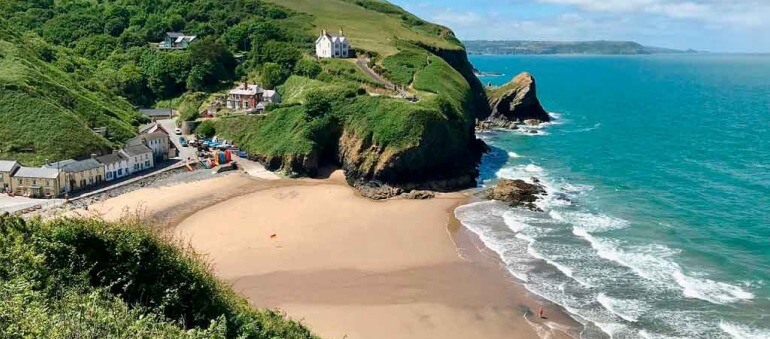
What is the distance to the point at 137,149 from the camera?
57.8m

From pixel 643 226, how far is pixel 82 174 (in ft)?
Answer: 150

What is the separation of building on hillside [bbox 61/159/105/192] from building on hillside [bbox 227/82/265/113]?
24.9 meters

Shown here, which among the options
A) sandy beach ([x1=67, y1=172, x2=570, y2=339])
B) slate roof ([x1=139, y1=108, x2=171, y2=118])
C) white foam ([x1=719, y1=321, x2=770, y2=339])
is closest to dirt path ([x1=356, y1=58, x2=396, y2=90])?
sandy beach ([x1=67, y1=172, x2=570, y2=339])

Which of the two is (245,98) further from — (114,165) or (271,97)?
(114,165)

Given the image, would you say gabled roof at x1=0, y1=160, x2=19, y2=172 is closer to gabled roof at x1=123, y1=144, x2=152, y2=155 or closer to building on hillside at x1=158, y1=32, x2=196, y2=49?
gabled roof at x1=123, y1=144, x2=152, y2=155

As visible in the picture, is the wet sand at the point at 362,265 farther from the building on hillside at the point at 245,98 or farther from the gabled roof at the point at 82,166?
the building on hillside at the point at 245,98

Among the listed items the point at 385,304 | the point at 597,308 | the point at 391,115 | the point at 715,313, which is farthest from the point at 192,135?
the point at 715,313

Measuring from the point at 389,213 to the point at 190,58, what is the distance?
52.8m

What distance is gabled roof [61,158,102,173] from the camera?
4957 centimetres

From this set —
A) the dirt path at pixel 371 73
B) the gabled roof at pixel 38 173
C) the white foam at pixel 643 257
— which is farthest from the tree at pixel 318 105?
the white foam at pixel 643 257

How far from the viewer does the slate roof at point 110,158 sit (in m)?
53.3

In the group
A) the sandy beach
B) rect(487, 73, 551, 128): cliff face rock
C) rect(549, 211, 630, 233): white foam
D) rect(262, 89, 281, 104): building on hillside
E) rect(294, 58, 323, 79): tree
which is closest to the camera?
the sandy beach

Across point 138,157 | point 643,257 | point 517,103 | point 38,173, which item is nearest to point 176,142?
point 138,157

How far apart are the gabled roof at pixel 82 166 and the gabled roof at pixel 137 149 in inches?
181
